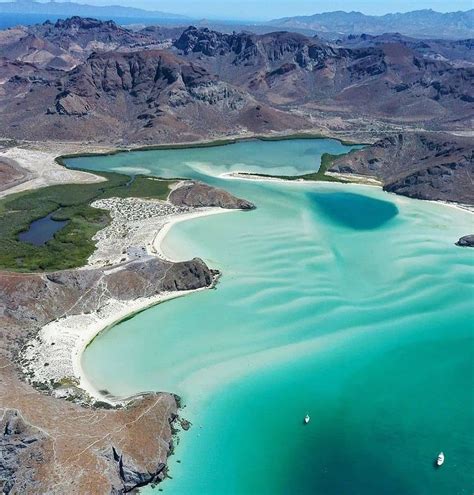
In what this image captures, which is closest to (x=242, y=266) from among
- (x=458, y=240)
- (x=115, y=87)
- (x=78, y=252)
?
(x=78, y=252)

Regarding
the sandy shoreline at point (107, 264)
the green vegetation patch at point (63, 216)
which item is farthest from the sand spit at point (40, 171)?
the green vegetation patch at point (63, 216)

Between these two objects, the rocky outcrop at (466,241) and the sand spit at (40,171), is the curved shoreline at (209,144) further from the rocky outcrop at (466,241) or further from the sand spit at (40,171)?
the rocky outcrop at (466,241)

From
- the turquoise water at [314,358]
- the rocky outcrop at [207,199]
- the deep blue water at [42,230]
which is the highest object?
the rocky outcrop at [207,199]

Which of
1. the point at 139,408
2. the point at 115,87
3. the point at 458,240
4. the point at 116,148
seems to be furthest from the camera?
the point at 115,87

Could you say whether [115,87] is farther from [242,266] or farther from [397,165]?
[242,266]

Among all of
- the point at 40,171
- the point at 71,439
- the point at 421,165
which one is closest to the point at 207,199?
the point at 40,171

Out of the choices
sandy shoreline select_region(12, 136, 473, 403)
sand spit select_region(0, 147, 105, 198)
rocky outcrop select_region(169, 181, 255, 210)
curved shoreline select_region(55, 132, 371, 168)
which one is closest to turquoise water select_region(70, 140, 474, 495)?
sandy shoreline select_region(12, 136, 473, 403)

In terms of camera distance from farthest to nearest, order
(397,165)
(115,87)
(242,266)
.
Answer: (115,87)
(397,165)
(242,266)
